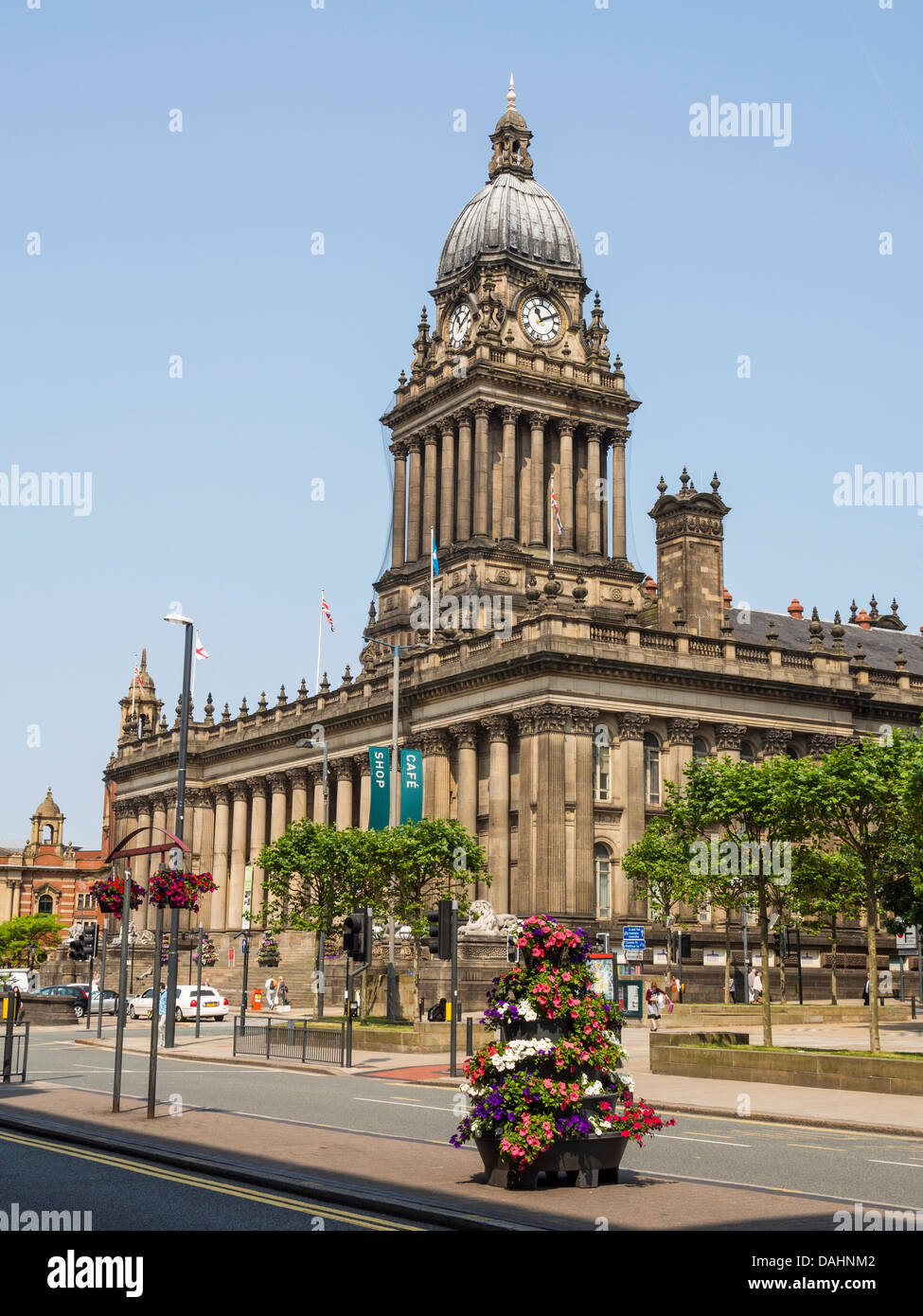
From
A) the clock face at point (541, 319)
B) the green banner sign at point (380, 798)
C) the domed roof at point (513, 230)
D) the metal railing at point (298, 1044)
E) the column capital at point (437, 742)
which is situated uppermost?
the domed roof at point (513, 230)

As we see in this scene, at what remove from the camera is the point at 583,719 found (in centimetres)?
6606

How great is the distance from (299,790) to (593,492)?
2577 centimetres

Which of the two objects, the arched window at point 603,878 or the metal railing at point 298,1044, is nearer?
the metal railing at point 298,1044

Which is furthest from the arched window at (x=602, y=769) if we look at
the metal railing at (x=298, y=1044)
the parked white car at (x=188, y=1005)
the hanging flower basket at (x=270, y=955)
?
the metal railing at (x=298, y=1044)

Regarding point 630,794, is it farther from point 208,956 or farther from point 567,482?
point 208,956

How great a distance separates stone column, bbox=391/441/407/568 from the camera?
317 feet

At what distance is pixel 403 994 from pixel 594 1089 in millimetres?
40453

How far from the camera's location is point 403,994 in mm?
54094

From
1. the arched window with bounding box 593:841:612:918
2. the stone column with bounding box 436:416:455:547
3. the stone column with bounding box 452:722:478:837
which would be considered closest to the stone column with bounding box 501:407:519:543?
the stone column with bounding box 436:416:455:547

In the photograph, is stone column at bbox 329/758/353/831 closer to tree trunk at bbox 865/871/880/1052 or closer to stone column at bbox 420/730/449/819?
stone column at bbox 420/730/449/819

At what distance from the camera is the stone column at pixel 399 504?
96500mm

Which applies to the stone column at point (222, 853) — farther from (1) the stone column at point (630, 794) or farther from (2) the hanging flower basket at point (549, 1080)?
(2) the hanging flower basket at point (549, 1080)

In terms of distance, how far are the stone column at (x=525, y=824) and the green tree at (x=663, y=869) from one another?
4314mm
